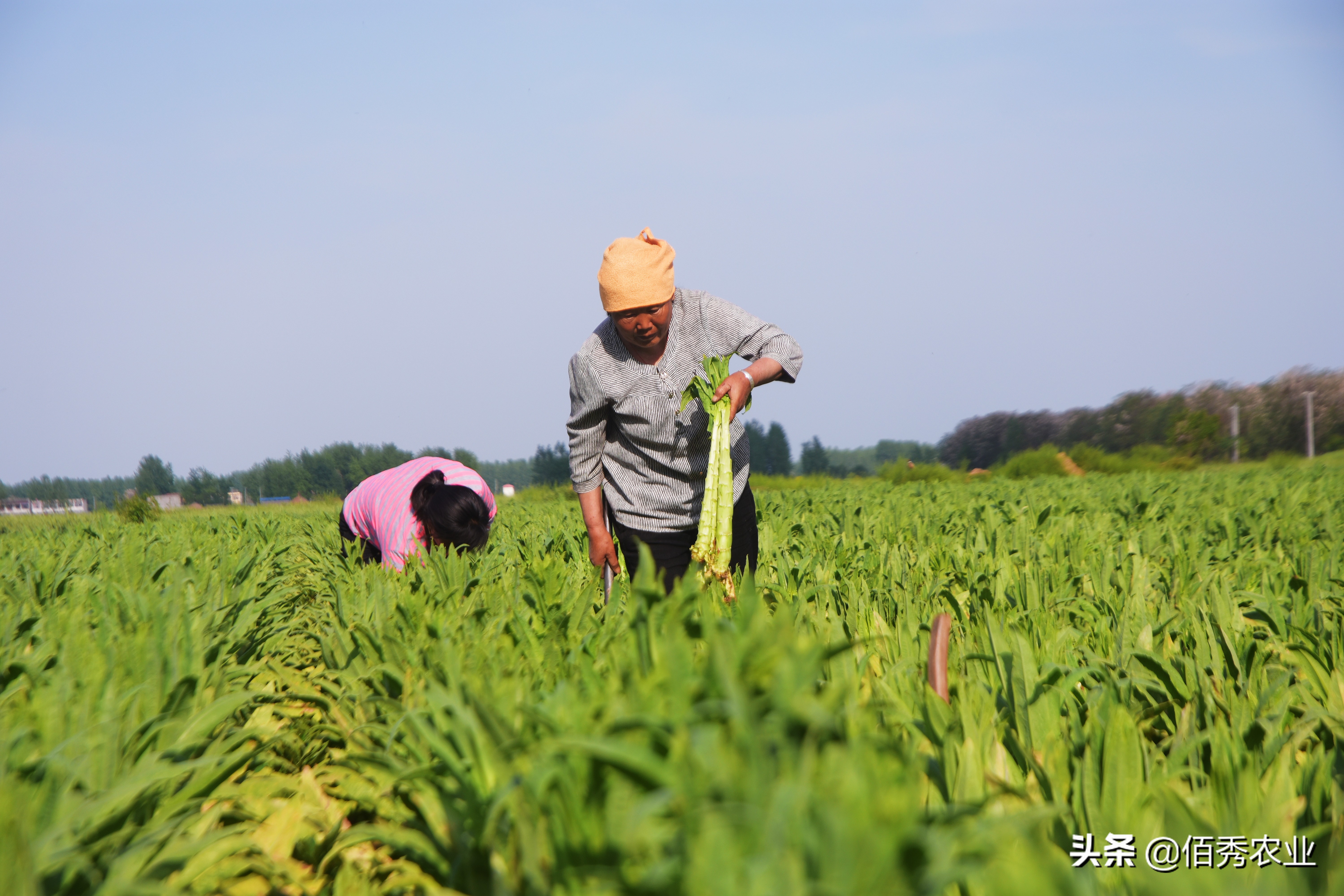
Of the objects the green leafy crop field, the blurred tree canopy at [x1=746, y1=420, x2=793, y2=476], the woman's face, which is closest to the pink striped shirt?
the green leafy crop field

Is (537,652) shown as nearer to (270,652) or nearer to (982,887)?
(982,887)

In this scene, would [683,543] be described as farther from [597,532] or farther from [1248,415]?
[1248,415]

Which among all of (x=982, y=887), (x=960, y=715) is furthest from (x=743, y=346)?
(x=982, y=887)

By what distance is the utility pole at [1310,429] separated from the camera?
57125mm

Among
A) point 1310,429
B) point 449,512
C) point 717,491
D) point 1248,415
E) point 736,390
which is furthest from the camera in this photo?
point 1248,415

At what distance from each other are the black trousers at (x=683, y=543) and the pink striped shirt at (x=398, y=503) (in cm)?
115

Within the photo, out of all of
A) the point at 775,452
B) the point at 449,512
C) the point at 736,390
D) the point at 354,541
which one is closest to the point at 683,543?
the point at 736,390

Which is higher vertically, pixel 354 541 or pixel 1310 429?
pixel 1310 429

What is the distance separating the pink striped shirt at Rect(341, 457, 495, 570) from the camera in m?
4.53

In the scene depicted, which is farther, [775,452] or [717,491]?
[775,452]

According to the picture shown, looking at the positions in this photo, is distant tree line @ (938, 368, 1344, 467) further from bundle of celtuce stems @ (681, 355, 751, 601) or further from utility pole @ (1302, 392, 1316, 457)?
bundle of celtuce stems @ (681, 355, 751, 601)

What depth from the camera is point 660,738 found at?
4.22ft

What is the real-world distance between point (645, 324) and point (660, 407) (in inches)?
15.8

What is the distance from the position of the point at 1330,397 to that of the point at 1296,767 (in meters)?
77.8
